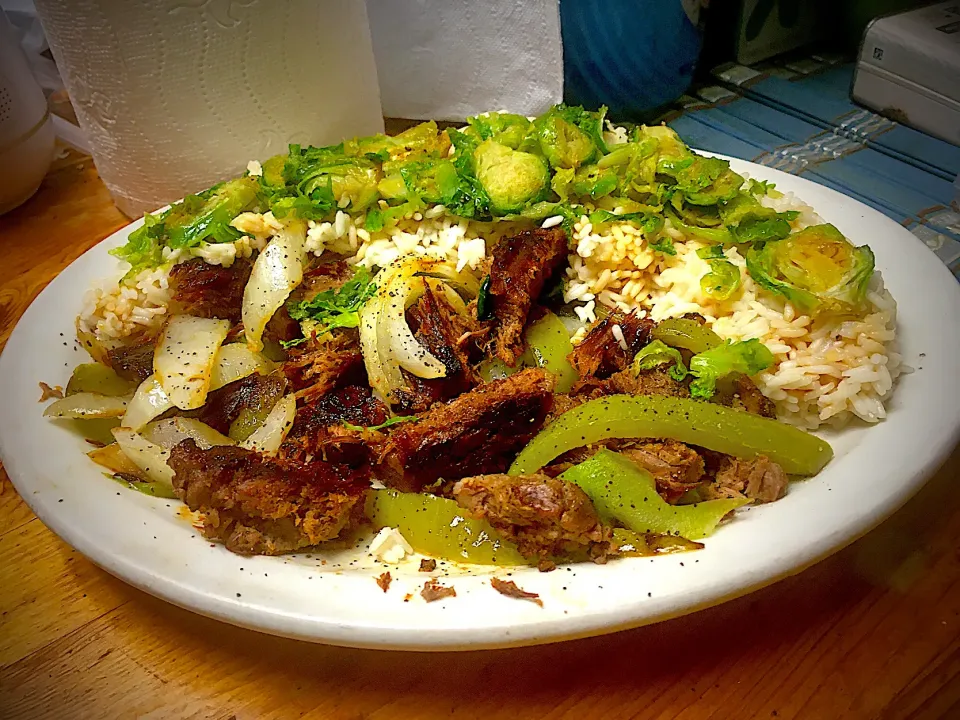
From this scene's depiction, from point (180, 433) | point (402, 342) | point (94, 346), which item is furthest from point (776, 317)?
point (94, 346)

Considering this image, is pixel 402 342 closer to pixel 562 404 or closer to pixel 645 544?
pixel 562 404

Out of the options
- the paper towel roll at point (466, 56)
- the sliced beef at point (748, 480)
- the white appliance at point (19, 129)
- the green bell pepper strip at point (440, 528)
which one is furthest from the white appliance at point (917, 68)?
the white appliance at point (19, 129)

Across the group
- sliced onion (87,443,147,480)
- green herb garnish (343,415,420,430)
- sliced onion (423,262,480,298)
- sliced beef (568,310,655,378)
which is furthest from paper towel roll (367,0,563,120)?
A: sliced onion (87,443,147,480)

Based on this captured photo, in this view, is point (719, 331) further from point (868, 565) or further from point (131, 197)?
point (131, 197)

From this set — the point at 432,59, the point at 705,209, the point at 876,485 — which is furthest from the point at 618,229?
the point at 432,59

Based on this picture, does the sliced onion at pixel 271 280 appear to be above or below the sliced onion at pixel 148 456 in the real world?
above

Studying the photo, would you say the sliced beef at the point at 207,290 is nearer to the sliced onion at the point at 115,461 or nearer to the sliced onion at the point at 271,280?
the sliced onion at the point at 271,280
